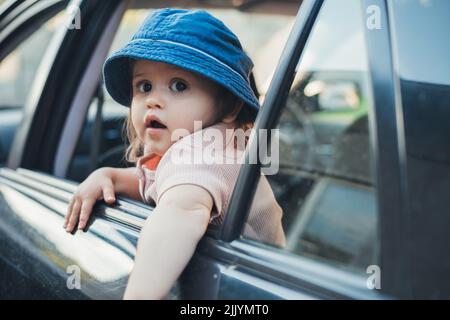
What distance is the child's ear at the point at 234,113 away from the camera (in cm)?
167

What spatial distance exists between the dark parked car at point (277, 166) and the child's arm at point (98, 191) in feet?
0.11

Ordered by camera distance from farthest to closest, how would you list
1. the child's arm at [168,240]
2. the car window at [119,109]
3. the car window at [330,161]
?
1. the car window at [330,161]
2. the car window at [119,109]
3. the child's arm at [168,240]

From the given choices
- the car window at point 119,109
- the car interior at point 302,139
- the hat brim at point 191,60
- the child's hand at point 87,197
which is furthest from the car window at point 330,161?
the child's hand at point 87,197

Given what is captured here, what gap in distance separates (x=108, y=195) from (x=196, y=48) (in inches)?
18.8

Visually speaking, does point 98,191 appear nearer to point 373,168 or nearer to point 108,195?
point 108,195

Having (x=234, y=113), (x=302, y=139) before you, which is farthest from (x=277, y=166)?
(x=302, y=139)

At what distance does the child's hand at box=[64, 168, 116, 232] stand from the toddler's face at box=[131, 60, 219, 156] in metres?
0.20

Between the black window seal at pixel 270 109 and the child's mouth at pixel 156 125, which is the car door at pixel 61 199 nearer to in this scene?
the black window seal at pixel 270 109

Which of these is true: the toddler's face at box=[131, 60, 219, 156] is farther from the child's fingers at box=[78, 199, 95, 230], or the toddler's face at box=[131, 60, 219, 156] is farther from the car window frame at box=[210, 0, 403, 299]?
the car window frame at box=[210, 0, 403, 299]

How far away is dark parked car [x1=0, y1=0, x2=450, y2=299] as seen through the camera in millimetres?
973

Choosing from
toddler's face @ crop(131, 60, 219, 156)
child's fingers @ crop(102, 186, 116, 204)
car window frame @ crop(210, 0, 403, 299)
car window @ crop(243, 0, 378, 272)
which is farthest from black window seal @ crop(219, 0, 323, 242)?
car window @ crop(243, 0, 378, 272)

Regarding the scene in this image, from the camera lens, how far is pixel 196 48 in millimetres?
1527
